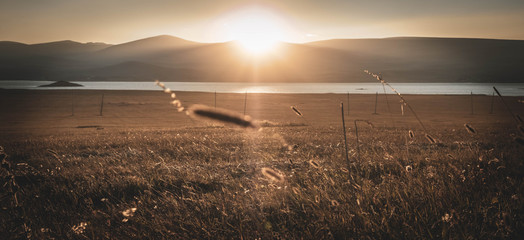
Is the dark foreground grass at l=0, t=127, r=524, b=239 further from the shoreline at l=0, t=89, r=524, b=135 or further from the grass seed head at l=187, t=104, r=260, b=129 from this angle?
the shoreline at l=0, t=89, r=524, b=135

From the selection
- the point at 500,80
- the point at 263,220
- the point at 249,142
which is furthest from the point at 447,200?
the point at 500,80

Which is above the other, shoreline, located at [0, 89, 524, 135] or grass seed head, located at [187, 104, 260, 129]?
grass seed head, located at [187, 104, 260, 129]

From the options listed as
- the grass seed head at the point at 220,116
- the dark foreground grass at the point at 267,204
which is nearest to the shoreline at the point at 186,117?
the dark foreground grass at the point at 267,204

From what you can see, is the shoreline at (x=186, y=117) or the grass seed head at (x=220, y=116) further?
the shoreline at (x=186, y=117)

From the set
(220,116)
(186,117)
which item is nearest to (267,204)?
(220,116)

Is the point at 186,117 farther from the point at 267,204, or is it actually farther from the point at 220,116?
the point at 220,116

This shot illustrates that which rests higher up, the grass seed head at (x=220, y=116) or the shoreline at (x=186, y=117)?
the grass seed head at (x=220, y=116)

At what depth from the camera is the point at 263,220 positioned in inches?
106

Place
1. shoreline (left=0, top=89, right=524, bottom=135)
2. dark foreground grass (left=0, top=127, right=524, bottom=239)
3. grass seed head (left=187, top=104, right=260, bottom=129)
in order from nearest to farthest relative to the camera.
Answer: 1. grass seed head (left=187, top=104, right=260, bottom=129)
2. dark foreground grass (left=0, top=127, right=524, bottom=239)
3. shoreline (left=0, top=89, right=524, bottom=135)

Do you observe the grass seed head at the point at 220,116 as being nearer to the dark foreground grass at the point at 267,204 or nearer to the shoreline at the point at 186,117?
the dark foreground grass at the point at 267,204

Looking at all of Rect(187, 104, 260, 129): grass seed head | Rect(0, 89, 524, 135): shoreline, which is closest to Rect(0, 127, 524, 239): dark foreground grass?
Rect(187, 104, 260, 129): grass seed head

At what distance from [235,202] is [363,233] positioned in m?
1.42

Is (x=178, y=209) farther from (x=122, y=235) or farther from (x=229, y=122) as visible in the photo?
(x=229, y=122)

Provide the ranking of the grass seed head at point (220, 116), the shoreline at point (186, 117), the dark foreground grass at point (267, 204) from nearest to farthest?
1. the grass seed head at point (220, 116)
2. the dark foreground grass at point (267, 204)
3. the shoreline at point (186, 117)
